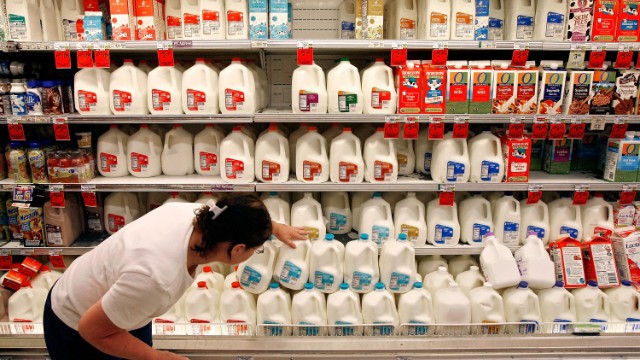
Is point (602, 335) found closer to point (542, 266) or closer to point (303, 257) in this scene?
point (542, 266)

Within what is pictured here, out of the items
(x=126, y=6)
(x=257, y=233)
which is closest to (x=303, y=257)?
(x=257, y=233)

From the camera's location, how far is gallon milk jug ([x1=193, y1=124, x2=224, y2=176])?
292 cm

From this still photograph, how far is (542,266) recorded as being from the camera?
270cm

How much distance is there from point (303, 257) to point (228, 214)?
1244 mm

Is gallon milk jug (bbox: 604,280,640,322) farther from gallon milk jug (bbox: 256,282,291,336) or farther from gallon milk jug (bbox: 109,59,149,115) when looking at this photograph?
gallon milk jug (bbox: 109,59,149,115)

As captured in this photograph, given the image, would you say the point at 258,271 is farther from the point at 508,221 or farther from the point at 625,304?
the point at 625,304

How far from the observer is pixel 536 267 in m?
2.70

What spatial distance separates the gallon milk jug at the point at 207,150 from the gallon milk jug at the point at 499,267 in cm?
169

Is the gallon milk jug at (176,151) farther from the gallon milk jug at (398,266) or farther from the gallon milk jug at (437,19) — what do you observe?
the gallon milk jug at (437,19)

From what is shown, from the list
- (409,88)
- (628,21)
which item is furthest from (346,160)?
(628,21)

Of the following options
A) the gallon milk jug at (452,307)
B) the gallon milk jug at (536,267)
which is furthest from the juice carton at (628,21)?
the gallon milk jug at (452,307)

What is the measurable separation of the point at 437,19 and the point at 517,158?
0.92m

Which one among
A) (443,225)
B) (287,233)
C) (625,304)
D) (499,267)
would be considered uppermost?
(287,233)

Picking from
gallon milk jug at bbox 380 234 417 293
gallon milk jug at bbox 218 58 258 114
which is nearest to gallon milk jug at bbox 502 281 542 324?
gallon milk jug at bbox 380 234 417 293
